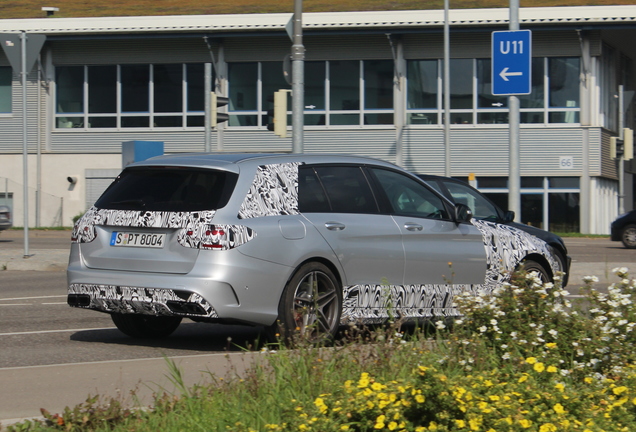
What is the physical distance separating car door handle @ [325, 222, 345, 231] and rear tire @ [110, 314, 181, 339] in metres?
1.84

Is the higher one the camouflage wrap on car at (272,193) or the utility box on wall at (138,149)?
the utility box on wall at (138,149)

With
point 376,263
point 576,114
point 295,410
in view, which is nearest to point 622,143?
point 576,114

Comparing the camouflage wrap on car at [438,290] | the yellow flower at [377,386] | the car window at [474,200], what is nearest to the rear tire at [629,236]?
the car window at [474,200]

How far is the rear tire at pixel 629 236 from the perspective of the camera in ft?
91.9

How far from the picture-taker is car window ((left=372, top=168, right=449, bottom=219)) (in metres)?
9.69

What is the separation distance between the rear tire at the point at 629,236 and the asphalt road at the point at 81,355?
58.2 ft

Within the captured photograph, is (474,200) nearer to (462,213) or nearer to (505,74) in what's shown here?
(505,74)

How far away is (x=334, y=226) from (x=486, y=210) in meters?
4.31

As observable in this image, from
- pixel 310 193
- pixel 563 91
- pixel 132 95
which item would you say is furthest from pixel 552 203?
pixel 310 193

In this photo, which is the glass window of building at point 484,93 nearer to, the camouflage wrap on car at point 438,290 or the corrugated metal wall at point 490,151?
the corrugated metal wall at point 490,151

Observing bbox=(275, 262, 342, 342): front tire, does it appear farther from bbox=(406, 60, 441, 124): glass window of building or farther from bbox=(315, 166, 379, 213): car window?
bbox=(406, 60, 441, 124): glass window of building

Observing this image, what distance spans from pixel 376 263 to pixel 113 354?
2.29m

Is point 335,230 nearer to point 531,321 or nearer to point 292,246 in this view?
point 292,246

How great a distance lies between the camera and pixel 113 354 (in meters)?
8.58
